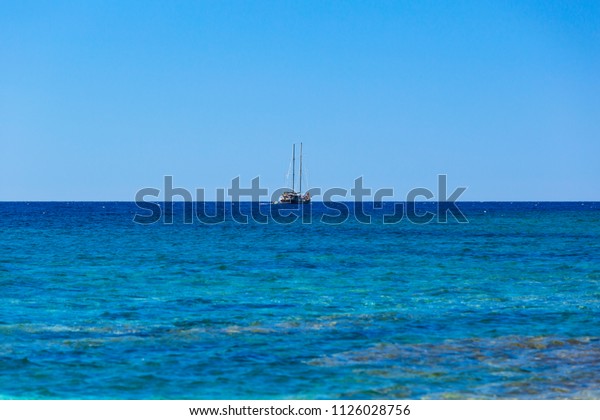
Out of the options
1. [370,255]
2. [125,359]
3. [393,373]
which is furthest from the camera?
[370,255]

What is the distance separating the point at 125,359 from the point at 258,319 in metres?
5.87

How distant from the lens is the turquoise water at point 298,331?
14781 millimetres

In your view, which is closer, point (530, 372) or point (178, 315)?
point (530, 372)

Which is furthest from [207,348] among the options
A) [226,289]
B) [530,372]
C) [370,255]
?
[370,255]

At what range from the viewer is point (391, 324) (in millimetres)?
21125

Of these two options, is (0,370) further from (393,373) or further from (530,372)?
(530,372)

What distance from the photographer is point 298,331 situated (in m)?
20.0

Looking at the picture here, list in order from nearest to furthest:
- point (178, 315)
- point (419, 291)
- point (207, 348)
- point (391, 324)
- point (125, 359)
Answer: point (125, 359) < point (207, 348) < point (391, 324) < point (178, 315) < point (419, 291)

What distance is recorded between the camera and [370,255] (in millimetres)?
48781

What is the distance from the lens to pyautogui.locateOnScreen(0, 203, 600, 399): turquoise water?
14.8m
